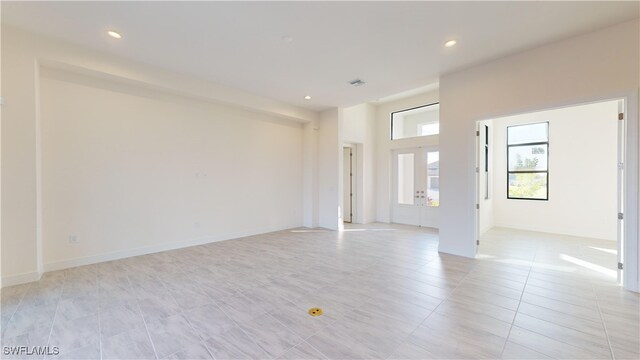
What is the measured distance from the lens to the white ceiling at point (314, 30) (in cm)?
276

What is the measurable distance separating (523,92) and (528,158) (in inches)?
153

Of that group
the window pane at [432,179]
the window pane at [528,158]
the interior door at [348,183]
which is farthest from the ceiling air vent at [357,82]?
the window pane at [528,158]

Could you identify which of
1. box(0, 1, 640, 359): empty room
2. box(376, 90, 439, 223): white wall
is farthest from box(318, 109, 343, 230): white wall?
box(376, 90, 439, 223): white wall

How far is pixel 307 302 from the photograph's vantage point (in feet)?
9.11

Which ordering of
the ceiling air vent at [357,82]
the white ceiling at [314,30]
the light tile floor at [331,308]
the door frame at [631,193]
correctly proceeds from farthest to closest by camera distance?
1. the ceiling air vent at [357,82]
2. the door frame at [631,193]
3. the white ceiling at [314,30]
4. the light tile floor at [331,308]

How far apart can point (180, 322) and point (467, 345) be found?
2564mm

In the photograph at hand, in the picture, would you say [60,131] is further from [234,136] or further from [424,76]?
[424,76]

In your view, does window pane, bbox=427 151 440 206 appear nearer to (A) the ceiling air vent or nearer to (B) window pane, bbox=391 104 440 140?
(B) window pane, bbox=391 104 440 140

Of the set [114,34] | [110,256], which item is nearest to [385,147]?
[114,34]

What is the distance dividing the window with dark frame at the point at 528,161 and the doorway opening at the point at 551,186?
2 centimetres

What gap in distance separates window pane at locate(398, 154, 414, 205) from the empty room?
175 centimetres

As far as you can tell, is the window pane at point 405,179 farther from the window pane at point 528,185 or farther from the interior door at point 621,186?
the interior door at point 621,186

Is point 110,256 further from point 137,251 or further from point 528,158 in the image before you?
point 528,158

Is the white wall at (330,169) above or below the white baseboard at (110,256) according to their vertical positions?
above
